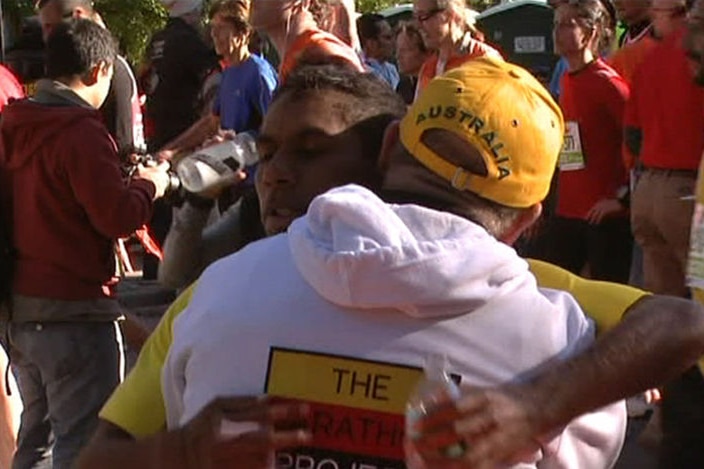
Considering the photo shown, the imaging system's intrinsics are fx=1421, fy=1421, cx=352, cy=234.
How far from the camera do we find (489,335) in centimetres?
165

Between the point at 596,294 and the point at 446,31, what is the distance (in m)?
4.95

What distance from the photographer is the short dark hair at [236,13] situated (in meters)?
7.09

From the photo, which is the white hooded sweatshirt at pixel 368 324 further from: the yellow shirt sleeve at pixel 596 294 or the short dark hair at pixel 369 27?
the short dark hair at pixel 369 27

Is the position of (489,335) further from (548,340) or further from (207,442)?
(207,442)

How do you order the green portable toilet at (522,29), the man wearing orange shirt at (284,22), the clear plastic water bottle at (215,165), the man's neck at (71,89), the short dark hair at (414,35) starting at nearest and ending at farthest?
the clear plastic water bottle at (215,165) < the man's neck at (71,89) < the man wearing orange shirt at (284,22) < the short dark hair at (414,35) < the green portable toilet at (522,29)

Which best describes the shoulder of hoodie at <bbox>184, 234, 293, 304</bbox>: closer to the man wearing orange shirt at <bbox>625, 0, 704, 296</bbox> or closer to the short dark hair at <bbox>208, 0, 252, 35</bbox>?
the man wearing orange shirt at <bbox>625, 0, 704, 296</bbox>

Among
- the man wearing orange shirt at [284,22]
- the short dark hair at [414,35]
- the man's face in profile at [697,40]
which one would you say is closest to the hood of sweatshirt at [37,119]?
the man wearing orange shirt at [284,22]

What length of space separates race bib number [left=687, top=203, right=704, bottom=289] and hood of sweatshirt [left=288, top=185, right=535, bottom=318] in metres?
2.64

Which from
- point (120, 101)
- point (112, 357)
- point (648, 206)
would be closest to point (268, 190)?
point (112, 357)

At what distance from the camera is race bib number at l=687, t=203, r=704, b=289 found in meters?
4.20

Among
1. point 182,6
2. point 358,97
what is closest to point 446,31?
point 182,6

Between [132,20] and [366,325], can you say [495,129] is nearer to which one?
[366,325]

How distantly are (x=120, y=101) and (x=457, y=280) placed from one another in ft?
22.2

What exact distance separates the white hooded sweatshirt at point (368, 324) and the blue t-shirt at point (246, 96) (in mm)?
4105
